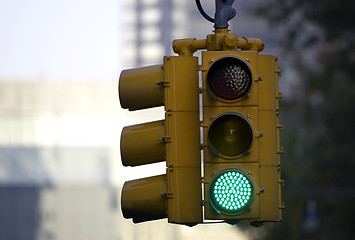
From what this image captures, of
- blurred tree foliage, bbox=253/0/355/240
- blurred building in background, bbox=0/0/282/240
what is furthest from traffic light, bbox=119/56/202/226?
blurred building in background, bbox=0/0/282/240

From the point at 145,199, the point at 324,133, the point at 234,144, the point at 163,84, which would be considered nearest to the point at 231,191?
the point at 234,144

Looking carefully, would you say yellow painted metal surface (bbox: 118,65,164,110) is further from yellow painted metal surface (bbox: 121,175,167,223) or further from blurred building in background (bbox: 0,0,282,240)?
blurred building in background (bbox: 0,0,282,240)

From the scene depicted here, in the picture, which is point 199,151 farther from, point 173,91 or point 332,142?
point 332,142

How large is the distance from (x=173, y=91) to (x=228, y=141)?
20.4 inches

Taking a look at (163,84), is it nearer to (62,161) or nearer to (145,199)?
(145,199)

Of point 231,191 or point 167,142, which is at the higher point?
point 167,142

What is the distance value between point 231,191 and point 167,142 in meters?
0.54

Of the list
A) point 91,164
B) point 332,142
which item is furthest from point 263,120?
point 91,164

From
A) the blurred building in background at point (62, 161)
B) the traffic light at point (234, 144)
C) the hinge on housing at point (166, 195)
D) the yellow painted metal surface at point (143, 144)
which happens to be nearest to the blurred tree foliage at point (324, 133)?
the blurred building in background at point (62, 161)

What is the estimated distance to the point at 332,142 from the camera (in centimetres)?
3969

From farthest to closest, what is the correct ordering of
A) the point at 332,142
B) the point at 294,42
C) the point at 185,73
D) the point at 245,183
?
1. the point at 294,42
2. the point at 332,142
3. the point at 185,73
4. the point at 245,183

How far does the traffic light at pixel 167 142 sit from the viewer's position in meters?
6.08

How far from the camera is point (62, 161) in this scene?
246ft

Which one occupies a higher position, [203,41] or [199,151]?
[203,41]
